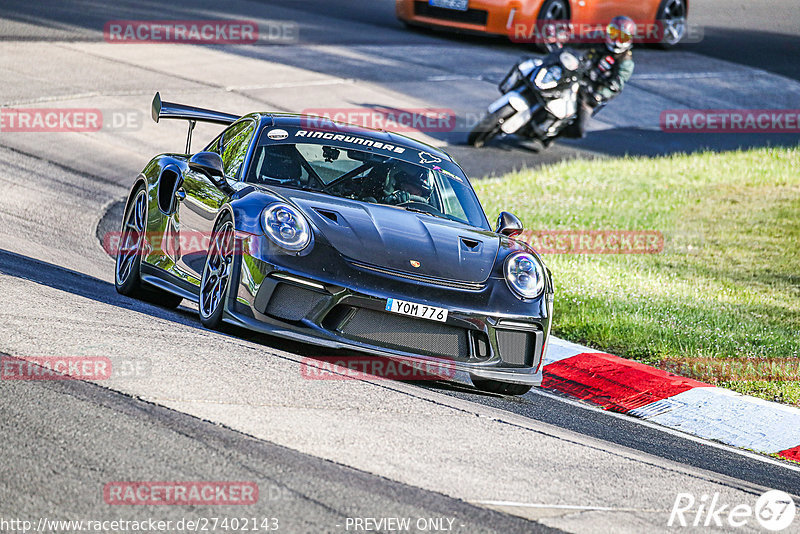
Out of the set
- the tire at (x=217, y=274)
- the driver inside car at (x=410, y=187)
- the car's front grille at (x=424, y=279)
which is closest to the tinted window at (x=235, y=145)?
the tire at (x=217, y=274)

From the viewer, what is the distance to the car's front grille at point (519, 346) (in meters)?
6.46

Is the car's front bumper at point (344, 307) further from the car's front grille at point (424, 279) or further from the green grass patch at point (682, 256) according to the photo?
the green grass patch at point (682, 256)

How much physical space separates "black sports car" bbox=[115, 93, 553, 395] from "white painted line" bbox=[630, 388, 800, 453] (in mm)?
1062

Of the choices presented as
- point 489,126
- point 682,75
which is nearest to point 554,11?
point 682,75

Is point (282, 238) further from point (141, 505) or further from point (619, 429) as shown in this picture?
point (141, 505)

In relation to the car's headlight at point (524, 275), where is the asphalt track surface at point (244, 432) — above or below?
below

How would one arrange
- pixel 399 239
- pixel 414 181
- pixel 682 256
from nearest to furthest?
pixel 399 239
pixel 414 181
pixel 682 256

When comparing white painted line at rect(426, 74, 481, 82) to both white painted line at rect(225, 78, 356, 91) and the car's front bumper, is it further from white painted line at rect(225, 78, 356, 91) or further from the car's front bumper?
the car's front bumper

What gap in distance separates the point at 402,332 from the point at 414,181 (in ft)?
5.39

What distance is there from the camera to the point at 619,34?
15367mm

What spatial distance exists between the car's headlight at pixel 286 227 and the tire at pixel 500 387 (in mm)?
1310

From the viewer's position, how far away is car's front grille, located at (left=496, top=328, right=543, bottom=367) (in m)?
6.46

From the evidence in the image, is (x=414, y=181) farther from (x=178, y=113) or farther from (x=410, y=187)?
(x=178, y=113)

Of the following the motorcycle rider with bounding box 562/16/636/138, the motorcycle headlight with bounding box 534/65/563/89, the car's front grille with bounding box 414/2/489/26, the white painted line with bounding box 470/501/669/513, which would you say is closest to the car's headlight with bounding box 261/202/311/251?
the white painted line with bounding box 470/501/669/513
